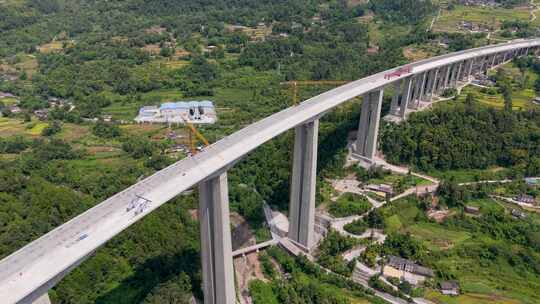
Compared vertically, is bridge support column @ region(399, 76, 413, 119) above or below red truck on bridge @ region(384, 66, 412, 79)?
below

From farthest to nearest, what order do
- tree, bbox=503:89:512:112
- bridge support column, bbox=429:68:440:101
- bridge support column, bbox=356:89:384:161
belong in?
bridge support column, bbox=429:68:440:101 → tree, bbox=503:89:512:112 → bridge support column, bbox=356:89:384:161

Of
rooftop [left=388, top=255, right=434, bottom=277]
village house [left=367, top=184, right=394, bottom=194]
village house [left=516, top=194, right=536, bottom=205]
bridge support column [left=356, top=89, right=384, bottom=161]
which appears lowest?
rooftop [left=388, top=255, right=434, bottom=277]

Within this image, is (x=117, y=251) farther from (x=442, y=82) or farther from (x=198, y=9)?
(x=198, y=9)

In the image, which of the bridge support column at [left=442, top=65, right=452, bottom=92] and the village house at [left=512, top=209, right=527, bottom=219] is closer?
the village house at [left=512, top=209, right=527, bottom=219]

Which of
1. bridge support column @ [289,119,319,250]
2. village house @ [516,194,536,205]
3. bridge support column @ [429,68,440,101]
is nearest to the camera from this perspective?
bridge support column @ [289,119,319,250]

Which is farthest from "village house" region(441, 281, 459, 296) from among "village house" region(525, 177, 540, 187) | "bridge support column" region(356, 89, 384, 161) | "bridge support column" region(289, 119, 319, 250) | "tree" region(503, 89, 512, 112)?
"tree" region(503, 89, 512, 112)

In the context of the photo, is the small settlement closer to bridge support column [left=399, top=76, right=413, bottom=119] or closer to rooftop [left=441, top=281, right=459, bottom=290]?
bridge support column [left=399, top=76, right=413, bottom=119]
